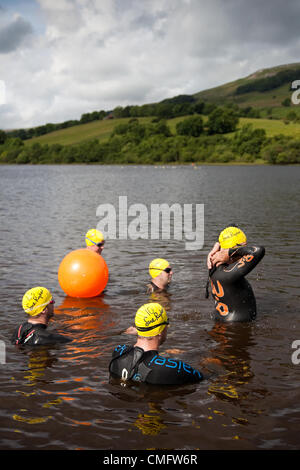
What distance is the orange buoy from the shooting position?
44.2 feet

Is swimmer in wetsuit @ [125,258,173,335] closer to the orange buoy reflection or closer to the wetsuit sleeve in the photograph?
the orange buoy reflection

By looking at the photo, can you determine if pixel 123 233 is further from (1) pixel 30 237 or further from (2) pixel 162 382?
(2) pixel 162 382

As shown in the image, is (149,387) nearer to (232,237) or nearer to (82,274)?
(232,237)

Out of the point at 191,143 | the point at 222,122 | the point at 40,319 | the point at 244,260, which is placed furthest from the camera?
the point at 222,122

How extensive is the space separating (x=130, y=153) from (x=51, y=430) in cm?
17805

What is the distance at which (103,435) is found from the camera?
662cm

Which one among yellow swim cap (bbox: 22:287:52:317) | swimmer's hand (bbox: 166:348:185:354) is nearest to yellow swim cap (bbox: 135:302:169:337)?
swimmer's hand (bbox: 166:348:185:354)

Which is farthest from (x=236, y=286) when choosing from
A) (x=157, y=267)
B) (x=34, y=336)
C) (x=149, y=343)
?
(x=34, y=336)

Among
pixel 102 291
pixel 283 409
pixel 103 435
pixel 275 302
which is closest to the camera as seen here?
pixel 103 435

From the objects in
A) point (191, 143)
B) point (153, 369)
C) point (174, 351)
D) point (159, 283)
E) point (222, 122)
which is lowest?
point (174, 351)

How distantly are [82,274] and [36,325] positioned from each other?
11.4 ft

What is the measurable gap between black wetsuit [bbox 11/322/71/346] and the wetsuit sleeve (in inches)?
162

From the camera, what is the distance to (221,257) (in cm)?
1057
